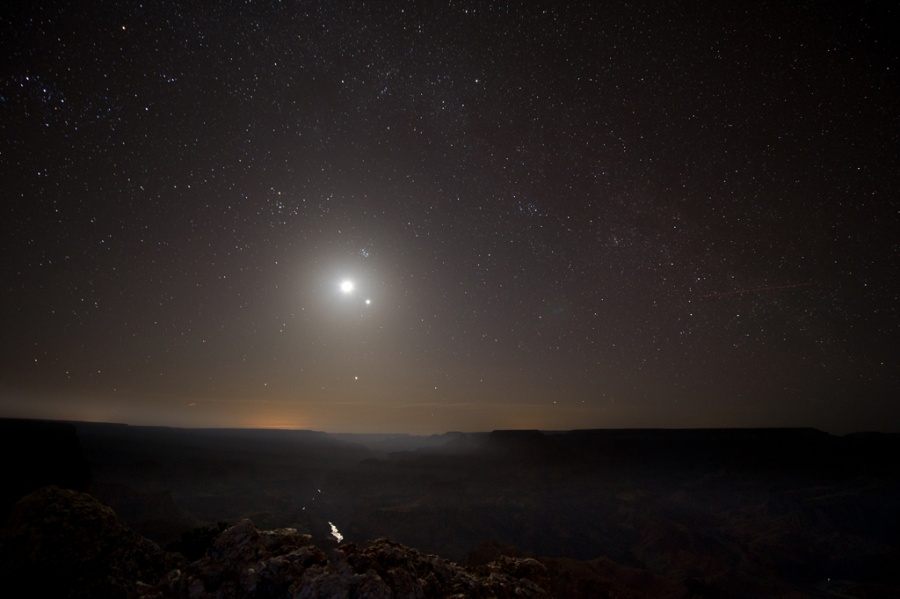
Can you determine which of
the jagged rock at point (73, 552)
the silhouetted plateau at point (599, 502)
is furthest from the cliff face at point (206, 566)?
the silhouetted plateau at point (599, 502)

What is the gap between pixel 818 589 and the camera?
190 ft

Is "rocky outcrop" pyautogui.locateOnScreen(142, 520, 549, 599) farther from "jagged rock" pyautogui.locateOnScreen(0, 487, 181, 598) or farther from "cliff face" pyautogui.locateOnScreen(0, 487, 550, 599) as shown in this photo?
"jagged rock" pyautogui.locateOnScreen(0, 487, 181, 598)

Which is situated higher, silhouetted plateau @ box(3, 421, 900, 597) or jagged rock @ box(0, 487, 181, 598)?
jagged rock @ box(0, 487, 181, 598)

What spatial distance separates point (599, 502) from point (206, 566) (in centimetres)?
10813

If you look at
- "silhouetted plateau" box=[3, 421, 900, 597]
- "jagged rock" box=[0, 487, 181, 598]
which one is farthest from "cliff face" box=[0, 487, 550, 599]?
"silhouetted plateau" box=[3, 421, 900, 597]

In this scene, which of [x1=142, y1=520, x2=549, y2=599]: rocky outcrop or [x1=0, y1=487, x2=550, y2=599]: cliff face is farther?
[x1=0, y1=487, x2=550, y2=599]: cliff face

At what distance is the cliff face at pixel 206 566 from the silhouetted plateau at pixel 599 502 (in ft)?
111

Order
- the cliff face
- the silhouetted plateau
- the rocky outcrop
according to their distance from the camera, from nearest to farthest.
→ the rocky outcrop → the cliff face → the silhouetted plateau

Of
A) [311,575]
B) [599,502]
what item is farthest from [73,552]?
[599,502]

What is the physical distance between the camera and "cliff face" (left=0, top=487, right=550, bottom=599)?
9508mm

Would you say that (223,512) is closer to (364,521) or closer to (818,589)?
(364,521)

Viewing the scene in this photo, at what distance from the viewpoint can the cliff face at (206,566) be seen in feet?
31.2

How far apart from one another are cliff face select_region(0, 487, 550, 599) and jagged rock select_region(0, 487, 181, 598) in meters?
0.02

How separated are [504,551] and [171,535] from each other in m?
51.0
